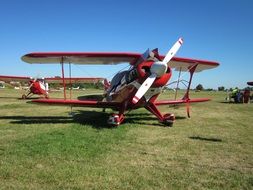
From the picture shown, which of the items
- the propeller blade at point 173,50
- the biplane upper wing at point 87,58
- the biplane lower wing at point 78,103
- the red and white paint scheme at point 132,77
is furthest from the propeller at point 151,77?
the biplane lower wing at point 78,103

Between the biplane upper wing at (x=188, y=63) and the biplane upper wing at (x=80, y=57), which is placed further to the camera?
the biplane upper wing at (x=188, y=63)

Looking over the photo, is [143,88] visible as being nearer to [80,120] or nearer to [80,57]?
[80,57]

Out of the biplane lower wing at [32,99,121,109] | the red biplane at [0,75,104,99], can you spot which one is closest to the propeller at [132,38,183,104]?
the biplane lower wing at [32,99,121,109]

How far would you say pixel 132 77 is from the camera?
11.2 m

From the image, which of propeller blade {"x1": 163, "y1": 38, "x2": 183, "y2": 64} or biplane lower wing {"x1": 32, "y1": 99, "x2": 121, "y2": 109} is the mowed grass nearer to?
biplane lower wing {"x1": 32, "y1": 99, "x2": 121, "y2": 109}

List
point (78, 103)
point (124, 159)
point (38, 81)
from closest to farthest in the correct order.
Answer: point (124, 159)
point (78, 103)
point (38, 81)

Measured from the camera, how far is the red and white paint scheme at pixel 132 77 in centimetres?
1077

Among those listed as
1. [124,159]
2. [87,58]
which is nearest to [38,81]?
[87,58]

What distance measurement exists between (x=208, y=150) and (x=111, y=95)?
19.9 feet

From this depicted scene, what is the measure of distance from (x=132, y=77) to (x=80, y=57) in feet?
8.30

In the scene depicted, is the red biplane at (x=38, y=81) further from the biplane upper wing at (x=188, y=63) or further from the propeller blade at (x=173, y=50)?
the propeller blade at (x=173, y=50)

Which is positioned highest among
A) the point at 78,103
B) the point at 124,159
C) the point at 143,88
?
the point at 143,88

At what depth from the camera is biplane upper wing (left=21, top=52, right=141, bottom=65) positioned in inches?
482

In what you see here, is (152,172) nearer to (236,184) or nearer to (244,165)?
(236,184)
